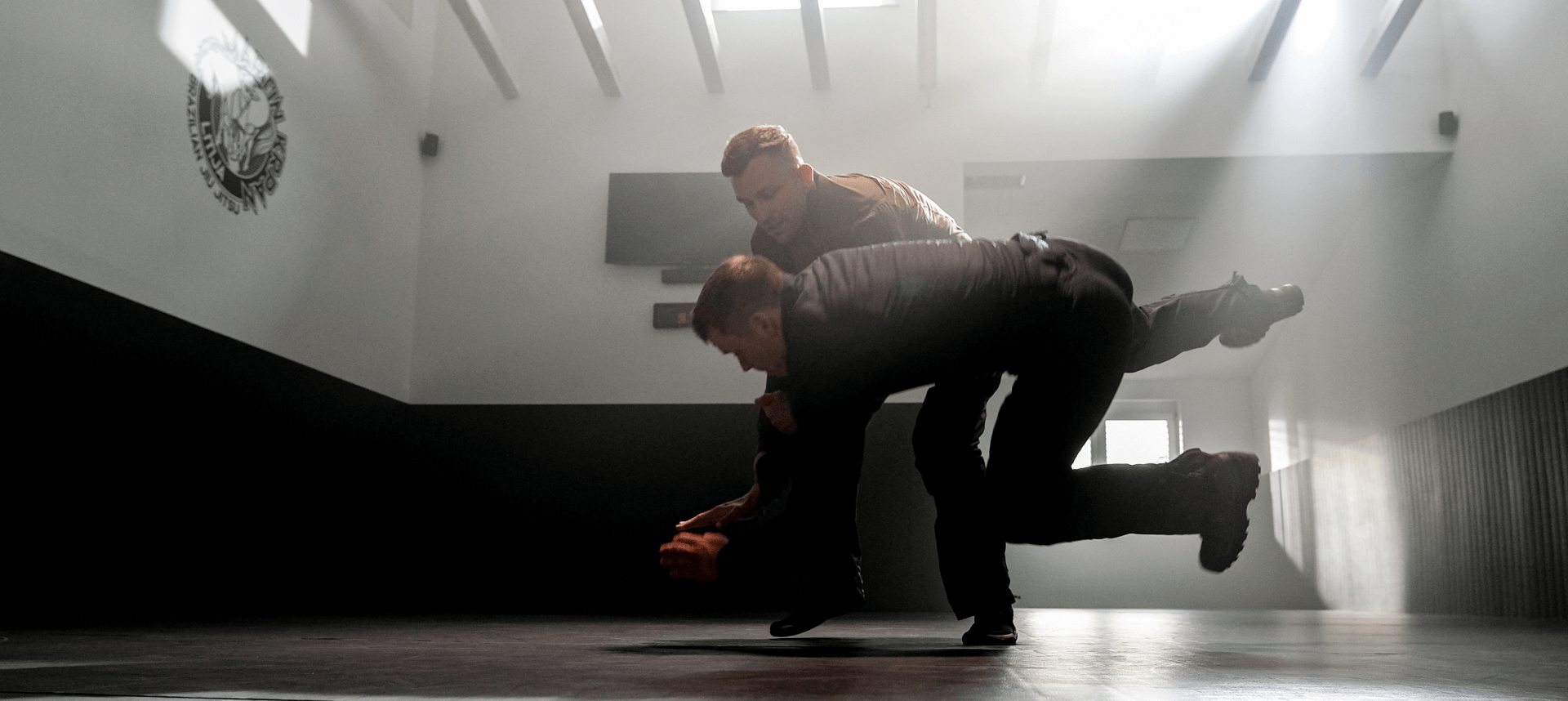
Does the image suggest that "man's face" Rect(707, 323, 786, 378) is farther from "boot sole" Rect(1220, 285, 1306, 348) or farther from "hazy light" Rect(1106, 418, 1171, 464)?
"hazy light" Rect(1106, 418, 1171, 464)

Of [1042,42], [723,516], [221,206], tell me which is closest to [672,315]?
[221,206]

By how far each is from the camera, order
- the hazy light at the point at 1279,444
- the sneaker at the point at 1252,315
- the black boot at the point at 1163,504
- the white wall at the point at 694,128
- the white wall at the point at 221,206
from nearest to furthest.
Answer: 1. the black boot at the point at 1163,504
2. the sneaker at the point at 1252,315
3. the white wall at the point at 221,206
4. the white wall at the point at 694,128
5. the hazy light at the point at 1279,444

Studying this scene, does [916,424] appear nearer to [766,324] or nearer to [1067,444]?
[1067,444]

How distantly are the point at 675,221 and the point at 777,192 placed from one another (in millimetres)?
3001

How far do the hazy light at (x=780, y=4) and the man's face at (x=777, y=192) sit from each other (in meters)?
3.19

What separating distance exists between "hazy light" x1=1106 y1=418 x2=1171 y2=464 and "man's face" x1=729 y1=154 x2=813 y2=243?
315 inches

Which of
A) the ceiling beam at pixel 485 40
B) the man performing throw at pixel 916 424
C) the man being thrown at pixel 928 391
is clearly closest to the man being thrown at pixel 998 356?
the man performing throw at pixel 916 424

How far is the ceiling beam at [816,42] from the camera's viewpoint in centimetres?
447

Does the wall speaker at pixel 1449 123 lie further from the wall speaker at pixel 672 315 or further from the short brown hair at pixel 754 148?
the short brown hair at pixel 754 148

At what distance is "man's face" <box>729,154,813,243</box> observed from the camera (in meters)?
2.08

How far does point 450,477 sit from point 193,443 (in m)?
1.36

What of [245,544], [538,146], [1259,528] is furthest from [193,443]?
[1259,528]

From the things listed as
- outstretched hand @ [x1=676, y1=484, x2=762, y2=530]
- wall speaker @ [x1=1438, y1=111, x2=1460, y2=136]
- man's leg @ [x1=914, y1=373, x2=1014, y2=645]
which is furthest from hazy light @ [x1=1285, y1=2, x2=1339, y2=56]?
outstretched hand @ [x1=676, y1=484, x2=762, y2=530]

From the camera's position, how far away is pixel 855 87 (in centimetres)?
514
